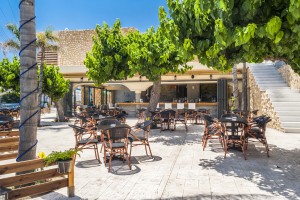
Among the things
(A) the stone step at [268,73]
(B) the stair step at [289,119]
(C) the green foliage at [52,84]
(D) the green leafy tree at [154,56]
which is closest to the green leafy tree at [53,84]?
(C) the green foliage at [52,84]

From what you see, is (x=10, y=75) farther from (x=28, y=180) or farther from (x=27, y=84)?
(x=28, y=180)

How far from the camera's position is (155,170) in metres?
4.48

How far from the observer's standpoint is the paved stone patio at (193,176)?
3377mm

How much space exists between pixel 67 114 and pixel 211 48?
1557 cm

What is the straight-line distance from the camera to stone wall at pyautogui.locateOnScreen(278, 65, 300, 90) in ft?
36.8

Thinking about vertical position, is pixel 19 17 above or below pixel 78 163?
above

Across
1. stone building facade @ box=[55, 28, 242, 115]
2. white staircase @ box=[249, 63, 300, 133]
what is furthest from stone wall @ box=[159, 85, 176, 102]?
white staircase @ box=[249, 63, 300, 133]

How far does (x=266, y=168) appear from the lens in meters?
4.59

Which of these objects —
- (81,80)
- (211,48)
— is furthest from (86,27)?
(211,48)

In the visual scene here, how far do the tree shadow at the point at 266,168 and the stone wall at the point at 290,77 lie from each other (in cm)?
637

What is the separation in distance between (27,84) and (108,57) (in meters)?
6.63

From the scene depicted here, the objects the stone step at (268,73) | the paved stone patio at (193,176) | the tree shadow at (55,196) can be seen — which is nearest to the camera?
the tree shadow at (55,196)

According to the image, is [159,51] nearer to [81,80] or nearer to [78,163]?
[78,163]

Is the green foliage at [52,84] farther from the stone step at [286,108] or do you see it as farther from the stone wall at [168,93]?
the stone wall at [168,93]
